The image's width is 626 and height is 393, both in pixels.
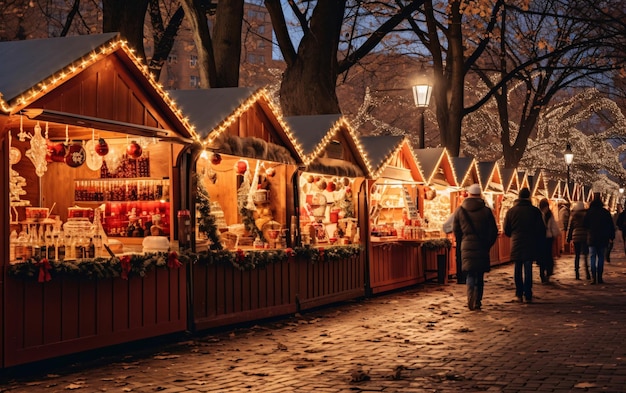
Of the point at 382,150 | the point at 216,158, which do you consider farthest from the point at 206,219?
the point at 382,150

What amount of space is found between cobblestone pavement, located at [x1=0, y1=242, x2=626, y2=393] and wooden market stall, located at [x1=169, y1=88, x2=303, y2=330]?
48 centimetres

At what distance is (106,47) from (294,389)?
466 centimetres

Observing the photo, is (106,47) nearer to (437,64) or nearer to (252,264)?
(252,264)

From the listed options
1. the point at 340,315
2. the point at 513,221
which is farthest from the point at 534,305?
the point at 340,315

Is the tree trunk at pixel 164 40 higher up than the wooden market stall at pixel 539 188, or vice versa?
the tree trunk at pixel 164 40

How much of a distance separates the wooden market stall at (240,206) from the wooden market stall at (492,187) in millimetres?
13084

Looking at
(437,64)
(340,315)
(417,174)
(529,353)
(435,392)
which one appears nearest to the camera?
(435,392)

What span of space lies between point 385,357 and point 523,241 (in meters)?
7.42

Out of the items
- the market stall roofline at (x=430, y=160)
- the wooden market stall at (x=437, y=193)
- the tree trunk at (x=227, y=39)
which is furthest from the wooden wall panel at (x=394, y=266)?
the tree trunk at (x=227, y=39)

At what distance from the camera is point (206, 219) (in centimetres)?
1339

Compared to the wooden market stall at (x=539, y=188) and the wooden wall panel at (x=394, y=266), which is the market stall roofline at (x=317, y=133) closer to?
the wooden wall panel at (x=394, y=266)

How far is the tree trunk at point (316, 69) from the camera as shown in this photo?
19781 millimetres

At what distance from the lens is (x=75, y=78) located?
10484 millimetres

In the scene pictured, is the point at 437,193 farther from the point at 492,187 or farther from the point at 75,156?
the point at 75,156
